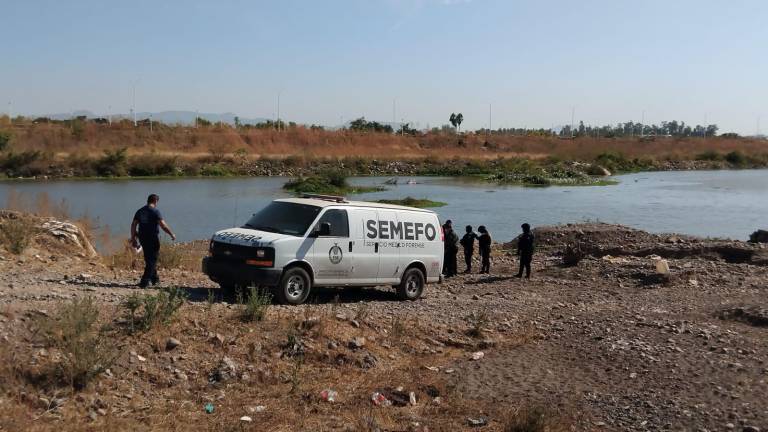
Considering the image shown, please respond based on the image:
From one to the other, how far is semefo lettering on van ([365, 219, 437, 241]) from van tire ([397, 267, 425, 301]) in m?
0.68

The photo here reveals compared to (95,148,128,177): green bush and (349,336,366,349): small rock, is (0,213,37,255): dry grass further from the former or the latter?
(95,148,128,177): green bush

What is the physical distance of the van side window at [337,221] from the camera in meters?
13.2

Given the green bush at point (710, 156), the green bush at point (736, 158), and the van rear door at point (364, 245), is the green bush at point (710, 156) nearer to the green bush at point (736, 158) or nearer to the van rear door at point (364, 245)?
the green bush at point (736, 158)

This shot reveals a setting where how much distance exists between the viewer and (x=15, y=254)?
15.2m

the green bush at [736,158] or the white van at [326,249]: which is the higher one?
the green bush at [736,158]

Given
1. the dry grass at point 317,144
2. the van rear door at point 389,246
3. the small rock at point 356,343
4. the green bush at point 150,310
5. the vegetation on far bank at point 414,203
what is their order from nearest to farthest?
1. the green bush at point 150,310
2. the small rock at point 356,343
3. the van rear door at point 389,246
4. the vegetation on far bank at point 414,203
5. the dry grass at point 317,144

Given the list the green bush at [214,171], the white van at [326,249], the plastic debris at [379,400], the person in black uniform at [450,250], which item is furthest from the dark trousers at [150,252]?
the green bush at [214,171]

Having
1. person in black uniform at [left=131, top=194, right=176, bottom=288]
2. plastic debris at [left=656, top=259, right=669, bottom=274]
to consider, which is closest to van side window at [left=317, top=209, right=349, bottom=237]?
person in black uniform at [left=131, top=194, right=176, bottom=288]

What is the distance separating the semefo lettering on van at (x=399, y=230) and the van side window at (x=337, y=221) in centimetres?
51

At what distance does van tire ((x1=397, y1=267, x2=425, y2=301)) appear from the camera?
14.6 metres

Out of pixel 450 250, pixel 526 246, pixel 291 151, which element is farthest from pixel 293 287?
pixel 291 151

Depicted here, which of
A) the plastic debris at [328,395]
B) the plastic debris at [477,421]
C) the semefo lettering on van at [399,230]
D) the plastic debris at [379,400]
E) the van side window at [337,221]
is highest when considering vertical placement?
the van side window at [337,221]

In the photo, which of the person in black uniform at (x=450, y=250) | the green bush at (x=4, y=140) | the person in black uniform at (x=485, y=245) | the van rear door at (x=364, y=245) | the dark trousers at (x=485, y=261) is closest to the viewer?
the van rear door at (x=364, y=245)

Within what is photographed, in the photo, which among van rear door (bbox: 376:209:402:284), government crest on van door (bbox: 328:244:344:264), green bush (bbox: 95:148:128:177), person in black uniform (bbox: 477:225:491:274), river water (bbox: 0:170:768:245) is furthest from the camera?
green bush (bbox: 95:148:128:177)
